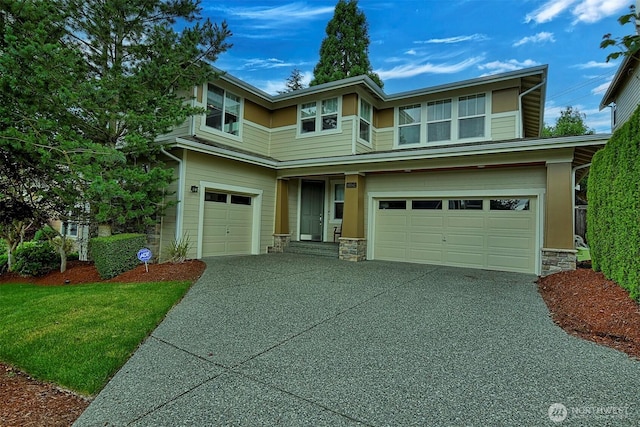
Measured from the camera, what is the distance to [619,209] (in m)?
5.07

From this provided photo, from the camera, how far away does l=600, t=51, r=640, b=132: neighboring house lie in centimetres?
1116

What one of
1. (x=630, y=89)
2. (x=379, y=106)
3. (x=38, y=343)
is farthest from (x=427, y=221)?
(x=630, y=89)

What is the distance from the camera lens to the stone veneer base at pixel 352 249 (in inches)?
390

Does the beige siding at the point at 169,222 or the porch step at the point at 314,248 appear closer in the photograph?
the beige siding at the point at 169,222

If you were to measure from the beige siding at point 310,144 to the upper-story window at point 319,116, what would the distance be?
0.34 m

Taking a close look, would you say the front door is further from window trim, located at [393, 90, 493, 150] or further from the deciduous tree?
the deciduous tree

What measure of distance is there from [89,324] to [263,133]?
9282 millimetres

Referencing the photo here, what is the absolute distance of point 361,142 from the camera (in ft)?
36.9

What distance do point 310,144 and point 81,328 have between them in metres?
8.91

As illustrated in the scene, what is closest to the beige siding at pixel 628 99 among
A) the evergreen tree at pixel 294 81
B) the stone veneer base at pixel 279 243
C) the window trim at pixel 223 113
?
the stone veneer base at pixel 279 243

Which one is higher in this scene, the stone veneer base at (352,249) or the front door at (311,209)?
the front door at (311,209)

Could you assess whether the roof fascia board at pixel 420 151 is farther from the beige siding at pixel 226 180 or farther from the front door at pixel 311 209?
the front door at pixel 311 209

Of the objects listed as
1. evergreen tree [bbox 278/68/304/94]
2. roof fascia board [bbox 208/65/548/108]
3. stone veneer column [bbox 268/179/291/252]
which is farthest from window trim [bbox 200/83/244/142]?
evergreen tree [bbox 278/68/304/94]

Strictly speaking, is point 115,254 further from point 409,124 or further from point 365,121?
point 409,124
